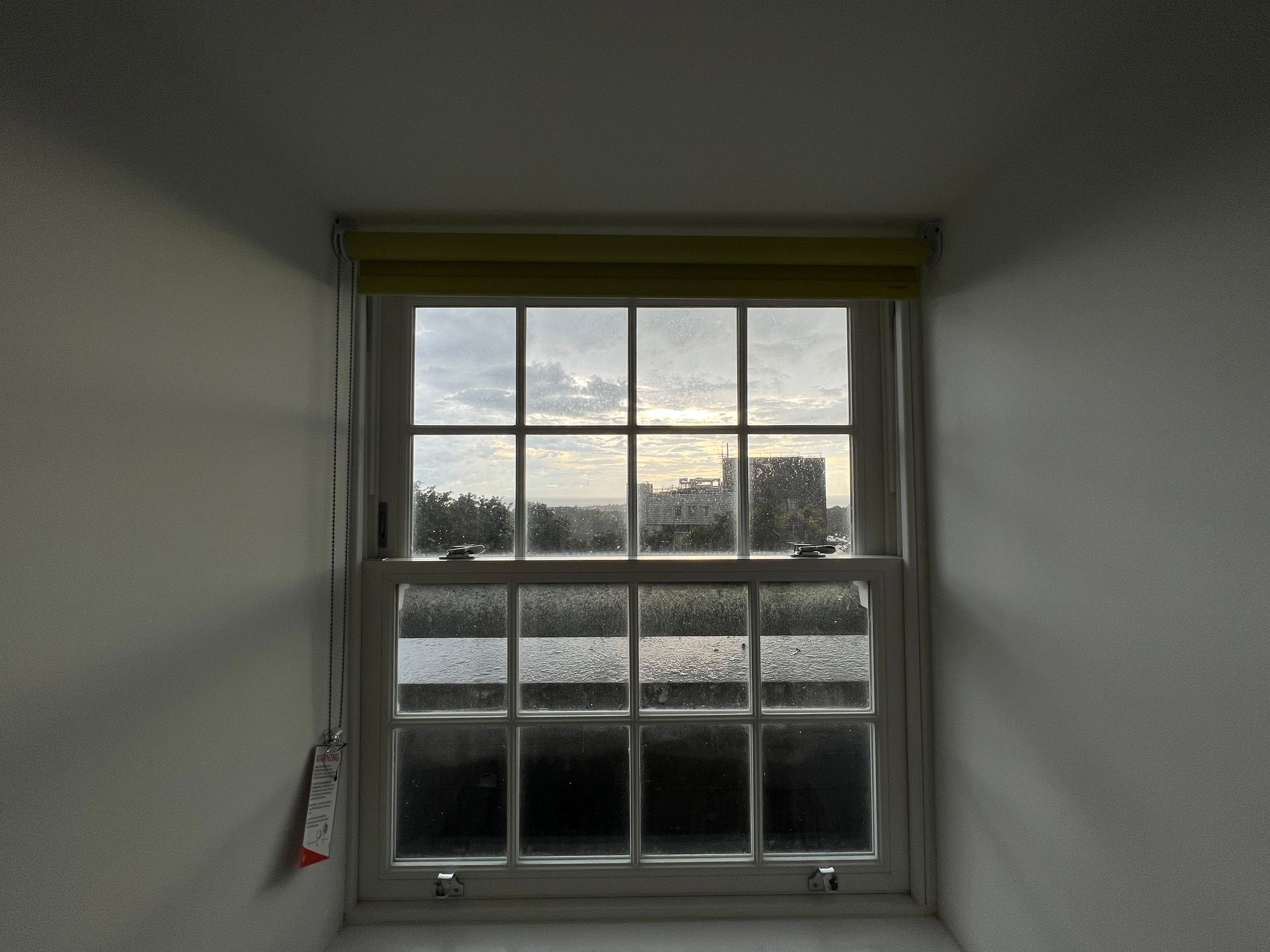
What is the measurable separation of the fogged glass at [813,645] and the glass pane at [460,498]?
70cm

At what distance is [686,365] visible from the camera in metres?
1.77

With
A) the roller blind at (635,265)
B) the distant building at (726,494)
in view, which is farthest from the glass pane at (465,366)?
the distant building at (726,494)

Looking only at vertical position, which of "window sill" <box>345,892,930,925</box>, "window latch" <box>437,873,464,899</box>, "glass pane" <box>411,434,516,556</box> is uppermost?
"glass pane" <box>411,434,516,556</box>

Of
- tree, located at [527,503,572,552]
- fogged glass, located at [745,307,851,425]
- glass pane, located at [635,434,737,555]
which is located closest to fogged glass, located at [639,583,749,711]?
glass pane, located at [635,434,737,555]

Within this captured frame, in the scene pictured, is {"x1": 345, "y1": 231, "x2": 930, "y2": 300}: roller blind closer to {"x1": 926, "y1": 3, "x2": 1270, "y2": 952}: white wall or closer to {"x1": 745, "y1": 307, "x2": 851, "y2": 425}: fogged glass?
{"x1": 745, "y1": 307, "x2": 851, "y2": 425}: fogged glass

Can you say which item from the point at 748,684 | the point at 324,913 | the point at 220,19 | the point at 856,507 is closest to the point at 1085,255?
the point at 856,507

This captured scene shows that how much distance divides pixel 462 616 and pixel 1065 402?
1.39 m

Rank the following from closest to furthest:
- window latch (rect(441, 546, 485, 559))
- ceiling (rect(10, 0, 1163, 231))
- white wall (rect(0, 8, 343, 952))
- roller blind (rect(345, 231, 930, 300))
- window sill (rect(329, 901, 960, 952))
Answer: white wall (rect(0, 8, 343, 952))
ceiling (rect(10, 0, 1163, 231))
window sill (rect(329, 901, 960, 952))
roller blind (rect(345, 231, 930, 300))
window latch (rect(441, 546, 485, 559))

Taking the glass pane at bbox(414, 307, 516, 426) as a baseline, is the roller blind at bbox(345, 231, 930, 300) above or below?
above

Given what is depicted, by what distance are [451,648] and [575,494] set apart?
499mm

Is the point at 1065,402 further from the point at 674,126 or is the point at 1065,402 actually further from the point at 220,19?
the point at 220,19

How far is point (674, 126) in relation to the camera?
1205 mm

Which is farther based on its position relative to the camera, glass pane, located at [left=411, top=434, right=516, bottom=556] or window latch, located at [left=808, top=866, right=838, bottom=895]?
glass pane, located at [left=411, top=434, right=516, bottom=556]

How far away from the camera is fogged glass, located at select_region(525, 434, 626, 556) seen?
5.72 feet
